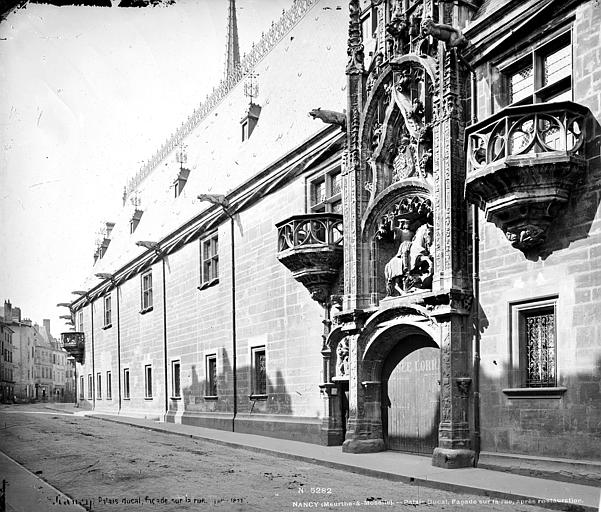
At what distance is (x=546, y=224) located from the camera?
11.2 m

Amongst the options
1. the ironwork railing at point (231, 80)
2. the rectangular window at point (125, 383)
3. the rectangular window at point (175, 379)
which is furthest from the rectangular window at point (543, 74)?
the rectangular window at point (125, 383)

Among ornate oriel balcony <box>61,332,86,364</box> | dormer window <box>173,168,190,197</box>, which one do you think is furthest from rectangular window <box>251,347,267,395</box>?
ornate oriel balcony <box>61,332,86,364</box>

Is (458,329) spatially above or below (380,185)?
below

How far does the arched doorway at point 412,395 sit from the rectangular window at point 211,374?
34.7 ft

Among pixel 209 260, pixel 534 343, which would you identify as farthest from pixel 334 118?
pixel 209 260

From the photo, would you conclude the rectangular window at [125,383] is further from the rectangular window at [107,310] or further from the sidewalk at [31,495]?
the sidewalk at [31,495]

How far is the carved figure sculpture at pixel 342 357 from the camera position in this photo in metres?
16.3

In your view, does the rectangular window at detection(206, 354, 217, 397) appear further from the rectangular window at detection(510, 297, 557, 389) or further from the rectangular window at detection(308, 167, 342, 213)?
the rectangular window at detection(510, 297, 557, 389)

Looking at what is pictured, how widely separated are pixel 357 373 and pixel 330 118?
5705 millimetres

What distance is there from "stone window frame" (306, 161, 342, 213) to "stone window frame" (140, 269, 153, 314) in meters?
16.3

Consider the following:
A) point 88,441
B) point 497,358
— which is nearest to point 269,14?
point 497,358

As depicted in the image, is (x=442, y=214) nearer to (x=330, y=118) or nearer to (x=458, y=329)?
(x=458, y=329)

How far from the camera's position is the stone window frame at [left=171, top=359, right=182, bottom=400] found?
92.9 ft

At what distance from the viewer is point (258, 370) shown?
21438 mm
